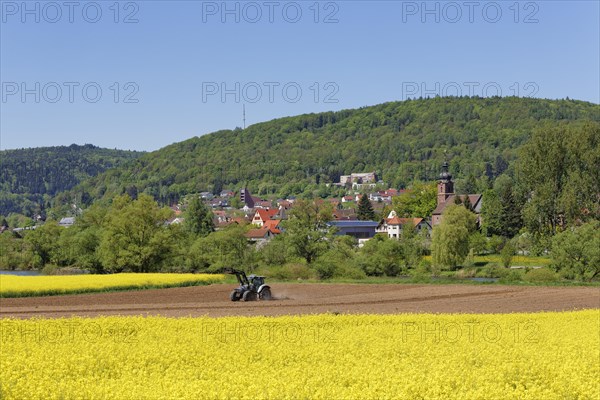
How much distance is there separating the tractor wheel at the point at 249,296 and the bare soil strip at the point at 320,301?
1.25 metres

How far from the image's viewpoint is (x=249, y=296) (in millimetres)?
49156

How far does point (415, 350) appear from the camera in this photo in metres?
22.0

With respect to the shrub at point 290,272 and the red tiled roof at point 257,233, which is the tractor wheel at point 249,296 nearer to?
the shrub at point 290,272

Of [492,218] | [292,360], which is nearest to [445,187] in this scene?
[492,218]

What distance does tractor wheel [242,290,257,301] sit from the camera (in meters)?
49.0

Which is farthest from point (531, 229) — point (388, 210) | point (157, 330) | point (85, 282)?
point (388, 210)

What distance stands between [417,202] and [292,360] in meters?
162

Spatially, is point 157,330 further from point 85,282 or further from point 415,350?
point 85,282

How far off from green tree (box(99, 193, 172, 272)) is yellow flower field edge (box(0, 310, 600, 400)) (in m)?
56.1

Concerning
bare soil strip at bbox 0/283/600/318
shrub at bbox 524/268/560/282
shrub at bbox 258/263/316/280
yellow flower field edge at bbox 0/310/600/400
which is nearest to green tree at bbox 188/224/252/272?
shrub at bbox 258/263/316/280

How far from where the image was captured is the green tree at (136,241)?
86.1m

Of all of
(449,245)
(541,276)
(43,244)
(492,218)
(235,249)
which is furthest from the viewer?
(492,218)

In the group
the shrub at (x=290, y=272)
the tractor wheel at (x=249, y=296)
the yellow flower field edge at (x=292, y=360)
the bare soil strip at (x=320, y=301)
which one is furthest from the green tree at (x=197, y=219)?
the yellow flower field edge at (x=292, y=360)

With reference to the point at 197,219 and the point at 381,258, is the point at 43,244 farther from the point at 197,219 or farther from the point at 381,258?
the point at 381,258
